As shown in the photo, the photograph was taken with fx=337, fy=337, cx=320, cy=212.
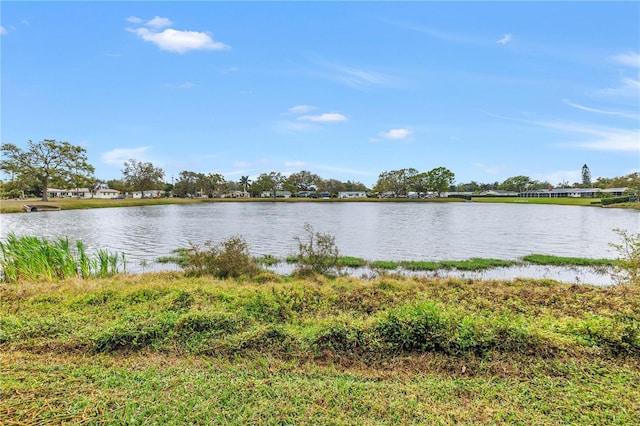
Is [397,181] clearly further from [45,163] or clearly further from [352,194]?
[45,163]

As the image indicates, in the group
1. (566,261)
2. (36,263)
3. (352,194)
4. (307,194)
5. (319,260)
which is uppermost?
(307,194)

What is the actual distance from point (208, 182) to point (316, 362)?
101m

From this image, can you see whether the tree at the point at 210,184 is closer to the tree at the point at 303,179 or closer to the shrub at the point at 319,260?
the tree at the point at 303,179

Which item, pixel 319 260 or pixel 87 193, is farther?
pixel 87 193

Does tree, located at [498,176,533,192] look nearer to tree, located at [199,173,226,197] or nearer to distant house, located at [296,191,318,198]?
distant house, located at [296,191,318,198]

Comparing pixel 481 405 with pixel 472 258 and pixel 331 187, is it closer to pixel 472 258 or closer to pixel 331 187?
pixel 472 258

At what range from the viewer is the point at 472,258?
42.6 ft

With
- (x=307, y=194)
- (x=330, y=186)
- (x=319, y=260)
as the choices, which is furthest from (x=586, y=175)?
(x=319, y=260)

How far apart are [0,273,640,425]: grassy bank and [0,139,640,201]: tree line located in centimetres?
5972

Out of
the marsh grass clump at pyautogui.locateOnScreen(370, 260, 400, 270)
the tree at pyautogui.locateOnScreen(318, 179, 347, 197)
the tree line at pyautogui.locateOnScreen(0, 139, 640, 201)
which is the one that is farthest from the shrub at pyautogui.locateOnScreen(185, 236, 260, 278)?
the tree at pyautogui.locateOnScreen(318, 179, 347, 197)

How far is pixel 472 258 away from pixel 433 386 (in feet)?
37.6

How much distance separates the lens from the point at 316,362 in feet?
10.3

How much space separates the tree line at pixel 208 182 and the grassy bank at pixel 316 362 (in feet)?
196

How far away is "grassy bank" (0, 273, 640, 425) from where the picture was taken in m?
2.30
